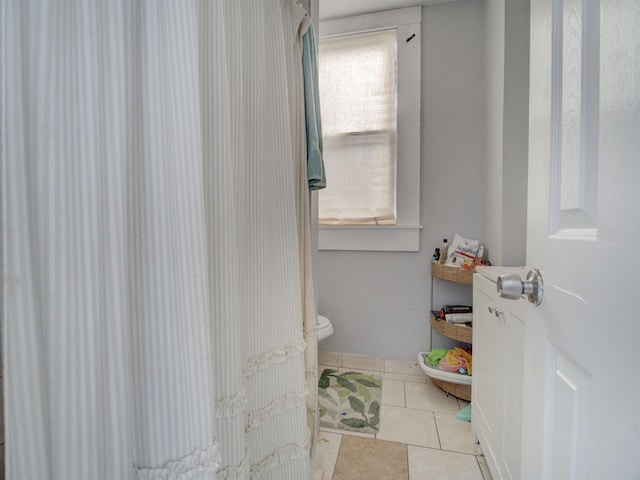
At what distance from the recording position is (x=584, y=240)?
0.40 metres

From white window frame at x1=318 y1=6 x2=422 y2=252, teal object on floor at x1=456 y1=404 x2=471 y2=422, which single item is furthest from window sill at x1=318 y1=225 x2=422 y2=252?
teal object on floor at x1=456 y1=404 x2=471 y2=422

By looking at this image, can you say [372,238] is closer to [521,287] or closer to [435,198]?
[435,198]

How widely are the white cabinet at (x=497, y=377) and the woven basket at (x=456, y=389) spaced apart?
0.27 m

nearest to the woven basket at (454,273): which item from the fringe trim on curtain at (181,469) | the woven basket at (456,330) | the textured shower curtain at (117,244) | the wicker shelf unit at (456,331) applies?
the wicker shelf unit at (456,331)

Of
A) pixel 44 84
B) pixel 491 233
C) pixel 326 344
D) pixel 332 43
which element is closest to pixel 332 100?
pixel 332 43

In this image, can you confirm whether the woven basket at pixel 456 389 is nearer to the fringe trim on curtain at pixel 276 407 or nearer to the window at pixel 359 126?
the window at pixel 359 126

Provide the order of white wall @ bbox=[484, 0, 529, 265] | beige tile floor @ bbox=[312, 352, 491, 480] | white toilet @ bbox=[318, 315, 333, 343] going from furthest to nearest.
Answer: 1. white toilet @ bbox=[318, 315, 333, 343]
2. white wall @ bbox=[484, 0, 529, 265]
3. beige tile floor @ bbox=[312, 352, 491, 480]

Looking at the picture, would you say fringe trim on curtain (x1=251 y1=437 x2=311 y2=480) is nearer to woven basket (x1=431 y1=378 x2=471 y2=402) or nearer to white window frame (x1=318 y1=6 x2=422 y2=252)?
woven basket (x1=431 y1=378 x2=471 y2=402)

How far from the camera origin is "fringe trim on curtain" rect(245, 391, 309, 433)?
29.5 inches

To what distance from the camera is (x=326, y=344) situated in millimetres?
2242

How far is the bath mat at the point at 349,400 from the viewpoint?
57.2 inches

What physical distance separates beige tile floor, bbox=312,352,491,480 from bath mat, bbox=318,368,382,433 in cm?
5

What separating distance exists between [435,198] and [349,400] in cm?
142

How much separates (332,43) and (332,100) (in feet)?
1.37
